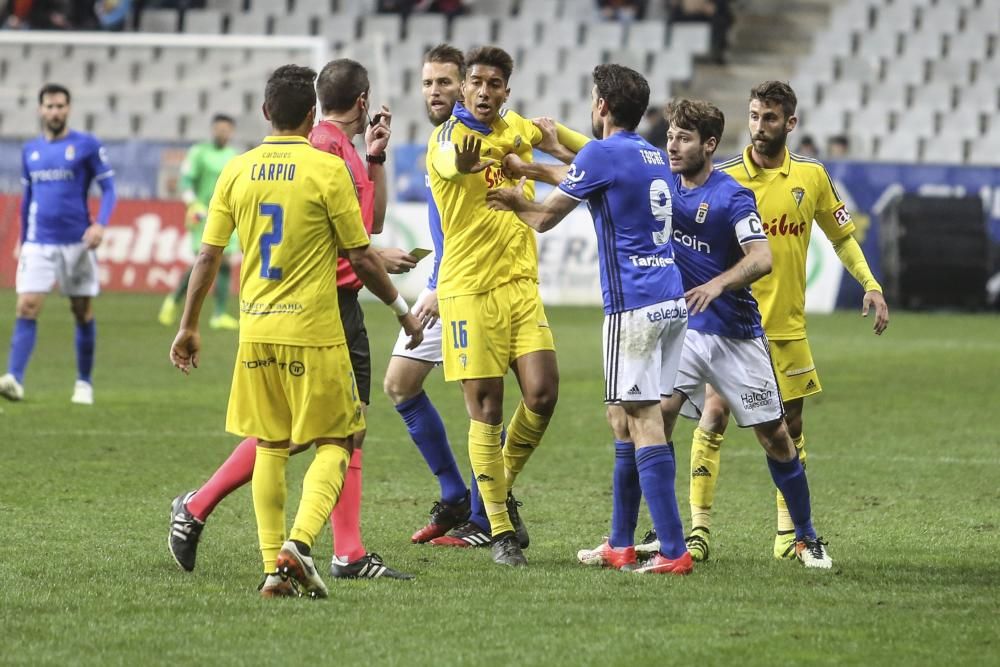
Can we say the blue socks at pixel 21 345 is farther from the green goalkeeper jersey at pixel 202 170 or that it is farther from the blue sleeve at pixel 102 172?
the green goalkeeper jersey at pixel 202 170

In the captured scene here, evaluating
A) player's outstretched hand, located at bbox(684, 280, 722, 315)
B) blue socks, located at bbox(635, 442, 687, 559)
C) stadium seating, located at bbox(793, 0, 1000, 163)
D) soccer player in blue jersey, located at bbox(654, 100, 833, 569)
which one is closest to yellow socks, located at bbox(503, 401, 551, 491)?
soccer player in blue jersey, located at bbox(654, 100, 833, 569)

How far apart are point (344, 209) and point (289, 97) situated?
1.49ft

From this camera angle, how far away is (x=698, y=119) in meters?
6.80

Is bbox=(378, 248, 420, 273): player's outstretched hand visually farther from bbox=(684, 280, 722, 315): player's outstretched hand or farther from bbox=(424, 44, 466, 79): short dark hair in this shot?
bbox=(424, 44, 466, 79): short dark hair

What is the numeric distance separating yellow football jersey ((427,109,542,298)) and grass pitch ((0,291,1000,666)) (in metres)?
1.20

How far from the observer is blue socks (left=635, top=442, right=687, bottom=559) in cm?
654

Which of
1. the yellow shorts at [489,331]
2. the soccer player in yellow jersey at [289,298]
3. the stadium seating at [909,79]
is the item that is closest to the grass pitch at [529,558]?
the soccer player in yellow jersey at [289,298]

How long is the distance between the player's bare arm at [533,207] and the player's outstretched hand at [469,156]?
15 centimetres

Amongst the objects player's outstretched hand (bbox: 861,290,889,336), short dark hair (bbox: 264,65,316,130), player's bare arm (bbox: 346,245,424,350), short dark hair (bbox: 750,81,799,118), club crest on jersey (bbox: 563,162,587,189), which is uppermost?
short dark hair (bbox: 750,81,799,118)

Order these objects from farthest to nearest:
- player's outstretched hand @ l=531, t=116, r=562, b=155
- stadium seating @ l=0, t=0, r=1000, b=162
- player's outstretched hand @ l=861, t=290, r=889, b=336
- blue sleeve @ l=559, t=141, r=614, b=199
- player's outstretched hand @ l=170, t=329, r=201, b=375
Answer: stadium seating @ l=0, t=0, r=1000, b=162 < player's outstretched hand @ l=531, t=116, r=562, b=155 < player's outstretched hand @ l=861, t=290, r=889, b=336 < blue sleeve @ l=559, t=141, r=614, b=199 < player's outstretched hand @ l=170, t=329, r=201, b=375

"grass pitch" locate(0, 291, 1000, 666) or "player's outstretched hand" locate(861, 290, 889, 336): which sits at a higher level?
"player's outstretched hand" locate(861, 290, 889, 336)

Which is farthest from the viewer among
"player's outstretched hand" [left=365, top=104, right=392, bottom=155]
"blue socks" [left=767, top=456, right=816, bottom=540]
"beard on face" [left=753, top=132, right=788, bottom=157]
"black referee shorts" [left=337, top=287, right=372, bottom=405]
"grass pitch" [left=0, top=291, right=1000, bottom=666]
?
"beard on face" [left=753, top=132, right=788, bottom=157]

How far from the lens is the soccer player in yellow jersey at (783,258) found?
7387 mm

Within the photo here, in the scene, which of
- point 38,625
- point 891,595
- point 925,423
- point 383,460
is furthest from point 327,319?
point 925,423
